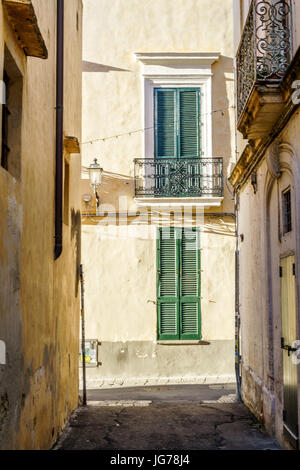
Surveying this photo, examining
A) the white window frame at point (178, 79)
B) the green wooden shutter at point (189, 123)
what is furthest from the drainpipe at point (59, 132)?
the green wooden shutter at point (189, 123)

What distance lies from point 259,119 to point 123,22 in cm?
911

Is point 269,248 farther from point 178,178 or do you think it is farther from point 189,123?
point 189,123

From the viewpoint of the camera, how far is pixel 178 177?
50.4ft

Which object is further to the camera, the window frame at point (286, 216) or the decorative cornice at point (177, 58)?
the decorative cornice at point (177, 58)

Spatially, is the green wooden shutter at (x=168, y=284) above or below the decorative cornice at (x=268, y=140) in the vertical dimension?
below

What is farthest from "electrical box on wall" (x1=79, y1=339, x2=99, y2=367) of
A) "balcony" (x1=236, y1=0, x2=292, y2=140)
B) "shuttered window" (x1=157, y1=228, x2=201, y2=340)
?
"balcony" (x1=236, y1=0, x2=292, y2=140)

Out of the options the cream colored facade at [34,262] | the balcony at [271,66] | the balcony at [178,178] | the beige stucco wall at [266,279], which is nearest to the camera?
the cream colored facade at [34,262]

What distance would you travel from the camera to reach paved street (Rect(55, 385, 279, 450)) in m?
7.75

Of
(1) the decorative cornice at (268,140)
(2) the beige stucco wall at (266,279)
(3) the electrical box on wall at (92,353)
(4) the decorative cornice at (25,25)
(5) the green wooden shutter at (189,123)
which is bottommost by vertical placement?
(3) the electrical box on wall at (92,353)

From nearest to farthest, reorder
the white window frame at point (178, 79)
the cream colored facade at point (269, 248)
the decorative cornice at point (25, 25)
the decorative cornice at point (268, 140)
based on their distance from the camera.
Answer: the decorative cornice at point (25, 25)
the decorative cornice at point (268, 140)
the cream colored facade at point (269, 248)
the white window frame at point (178, 79)

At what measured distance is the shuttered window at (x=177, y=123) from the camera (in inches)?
611

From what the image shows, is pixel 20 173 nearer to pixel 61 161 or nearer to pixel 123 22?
pixel 61 161

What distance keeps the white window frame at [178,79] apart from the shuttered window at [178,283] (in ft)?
6.99

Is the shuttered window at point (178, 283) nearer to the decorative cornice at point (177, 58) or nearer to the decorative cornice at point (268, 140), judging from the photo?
the decorative cornice at point (268, 140)
